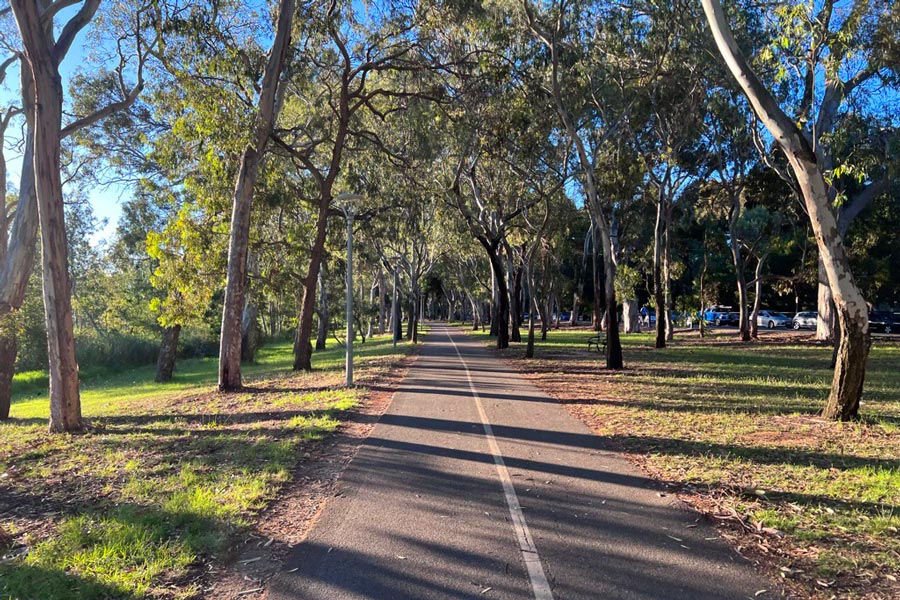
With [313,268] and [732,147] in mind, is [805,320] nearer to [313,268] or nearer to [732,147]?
[732,147]

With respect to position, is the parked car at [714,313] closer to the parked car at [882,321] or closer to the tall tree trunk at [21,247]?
the parked car at [882,321]

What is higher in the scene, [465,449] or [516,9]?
[516,9]

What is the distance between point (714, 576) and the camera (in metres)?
3.86

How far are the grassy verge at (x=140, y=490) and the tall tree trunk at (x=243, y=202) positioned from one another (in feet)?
7.44

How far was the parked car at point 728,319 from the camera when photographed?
165 ft

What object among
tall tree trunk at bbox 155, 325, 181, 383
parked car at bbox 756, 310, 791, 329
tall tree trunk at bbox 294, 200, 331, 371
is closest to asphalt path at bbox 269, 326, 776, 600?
tall tree trunk at bbox 294, 200, 331, 371

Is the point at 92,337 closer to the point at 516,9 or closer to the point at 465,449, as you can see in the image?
the point at 516,9

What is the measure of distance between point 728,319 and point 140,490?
177 feet

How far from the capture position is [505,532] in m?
4.64

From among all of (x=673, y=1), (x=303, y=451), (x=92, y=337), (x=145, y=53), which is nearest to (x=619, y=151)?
(x=673, y=1)

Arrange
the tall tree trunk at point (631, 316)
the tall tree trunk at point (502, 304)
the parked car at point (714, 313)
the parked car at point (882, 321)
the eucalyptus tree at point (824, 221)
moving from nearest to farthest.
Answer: the eucalyptus tree at point (824, 221), the tall tree trunk at point (502, 304), the parked car at point (882, 321), the tall tree trunk at point (631, 316), the parked car at point (714, 313)

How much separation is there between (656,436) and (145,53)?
43.9 ft

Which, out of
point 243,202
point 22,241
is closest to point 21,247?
point 22,241

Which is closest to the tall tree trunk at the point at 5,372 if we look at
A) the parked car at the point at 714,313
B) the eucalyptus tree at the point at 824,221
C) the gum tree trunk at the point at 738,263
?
the eucalyptus tree at the point at 824,221
